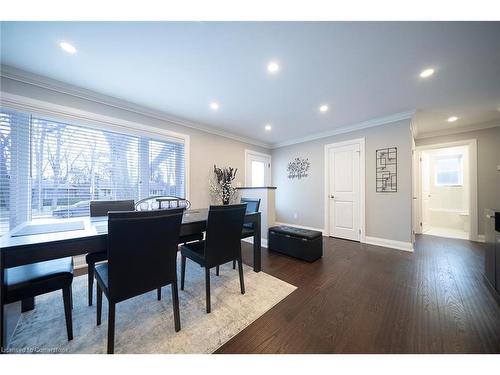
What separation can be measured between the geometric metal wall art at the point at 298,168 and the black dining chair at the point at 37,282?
4392mm

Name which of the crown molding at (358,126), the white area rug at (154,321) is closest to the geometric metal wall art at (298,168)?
the crown molding at (358,126)

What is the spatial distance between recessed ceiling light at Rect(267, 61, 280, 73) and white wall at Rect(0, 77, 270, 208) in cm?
213

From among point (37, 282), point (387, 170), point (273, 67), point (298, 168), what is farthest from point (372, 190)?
point (37, 282)

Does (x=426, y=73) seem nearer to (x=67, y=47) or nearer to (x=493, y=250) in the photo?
(x=493, y=250)

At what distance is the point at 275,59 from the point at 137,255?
214 centimetres

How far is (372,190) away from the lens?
3502mm

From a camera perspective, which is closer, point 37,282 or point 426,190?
point 37,282

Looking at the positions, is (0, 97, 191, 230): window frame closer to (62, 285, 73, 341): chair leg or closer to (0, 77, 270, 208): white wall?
(0, 77, 270, 208): white wall

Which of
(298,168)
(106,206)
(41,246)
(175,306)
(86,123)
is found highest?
(86,123)

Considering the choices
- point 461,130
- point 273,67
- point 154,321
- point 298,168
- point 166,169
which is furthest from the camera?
point 298,168

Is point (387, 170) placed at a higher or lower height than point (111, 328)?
higher

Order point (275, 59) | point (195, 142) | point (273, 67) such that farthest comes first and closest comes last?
point (195, 142)
point (273, 67)
point (275, 59)
